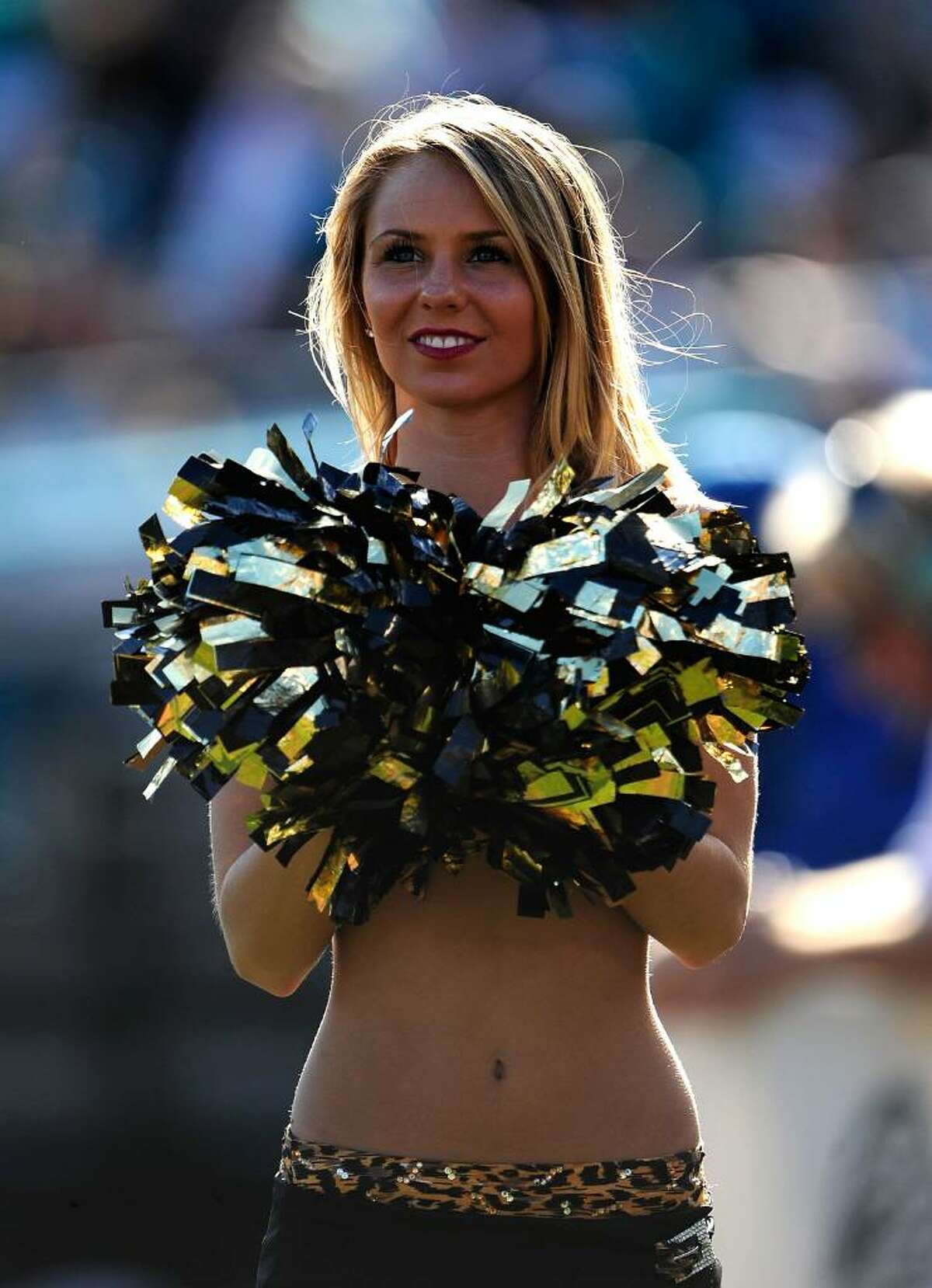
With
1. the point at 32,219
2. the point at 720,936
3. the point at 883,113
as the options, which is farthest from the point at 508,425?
the point at 883,113

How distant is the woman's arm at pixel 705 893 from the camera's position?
1675 mm

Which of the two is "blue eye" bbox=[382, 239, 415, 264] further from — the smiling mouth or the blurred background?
the blurred background

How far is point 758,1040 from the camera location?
113 inches

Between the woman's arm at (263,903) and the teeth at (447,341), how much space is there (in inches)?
17.3

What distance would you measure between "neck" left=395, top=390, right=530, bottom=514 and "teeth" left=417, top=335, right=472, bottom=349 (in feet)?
0.21

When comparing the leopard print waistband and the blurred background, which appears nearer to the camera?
the leopard print waistband

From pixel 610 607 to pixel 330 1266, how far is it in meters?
0.59

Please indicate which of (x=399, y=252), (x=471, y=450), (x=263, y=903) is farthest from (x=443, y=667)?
(x=399, y=252)

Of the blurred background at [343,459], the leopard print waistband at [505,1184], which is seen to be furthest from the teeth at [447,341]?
the leopard print waistband at [505,1184]

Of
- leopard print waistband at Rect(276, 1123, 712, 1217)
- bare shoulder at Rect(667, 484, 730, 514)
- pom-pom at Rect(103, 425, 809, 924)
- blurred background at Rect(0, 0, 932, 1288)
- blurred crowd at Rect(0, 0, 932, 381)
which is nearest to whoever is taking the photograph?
pom-pom at Rect(103, 425, 809, 924)

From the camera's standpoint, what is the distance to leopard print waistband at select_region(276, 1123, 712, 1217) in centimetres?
163

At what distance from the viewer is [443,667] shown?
Result: 1.54 meters

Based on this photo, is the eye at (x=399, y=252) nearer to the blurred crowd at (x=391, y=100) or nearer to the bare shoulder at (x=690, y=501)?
the bare shoulder at (x=690, y=501)

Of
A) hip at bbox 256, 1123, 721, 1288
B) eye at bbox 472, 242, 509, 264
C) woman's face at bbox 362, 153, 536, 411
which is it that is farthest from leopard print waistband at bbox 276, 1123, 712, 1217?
eye at bbox 472, 242, 509, 264
